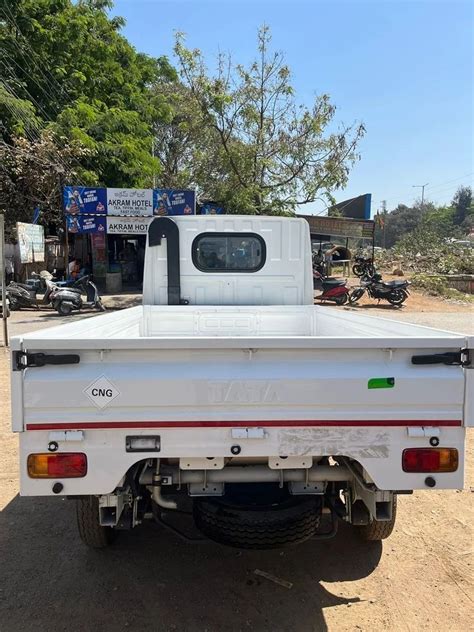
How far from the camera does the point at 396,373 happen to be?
2.17m

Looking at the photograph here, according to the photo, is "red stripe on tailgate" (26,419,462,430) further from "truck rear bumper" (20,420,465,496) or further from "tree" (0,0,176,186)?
"tree" (0,0,176,186)

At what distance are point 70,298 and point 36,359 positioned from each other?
1194 cm

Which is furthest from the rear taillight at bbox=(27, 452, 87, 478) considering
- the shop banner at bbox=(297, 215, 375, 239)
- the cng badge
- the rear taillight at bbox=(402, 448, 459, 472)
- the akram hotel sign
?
the shop banner at bbox=(297, 215, 375, 239)

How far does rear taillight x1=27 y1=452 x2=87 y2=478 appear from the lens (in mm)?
2146

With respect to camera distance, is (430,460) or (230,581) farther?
(230,581)

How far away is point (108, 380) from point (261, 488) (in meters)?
0.99

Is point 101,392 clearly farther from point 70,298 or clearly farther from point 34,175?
point 34,175

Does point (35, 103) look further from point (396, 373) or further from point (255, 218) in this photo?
point (396, 373)

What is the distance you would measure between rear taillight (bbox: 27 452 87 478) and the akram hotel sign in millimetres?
14352

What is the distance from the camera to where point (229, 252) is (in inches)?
186

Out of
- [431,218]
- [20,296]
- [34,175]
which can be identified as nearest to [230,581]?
[20,296]

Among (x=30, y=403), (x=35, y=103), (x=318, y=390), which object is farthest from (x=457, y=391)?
(x=35, y=103)

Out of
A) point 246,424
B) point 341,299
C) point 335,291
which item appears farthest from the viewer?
point 341,299

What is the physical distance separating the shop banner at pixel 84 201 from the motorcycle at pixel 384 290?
8.66m
